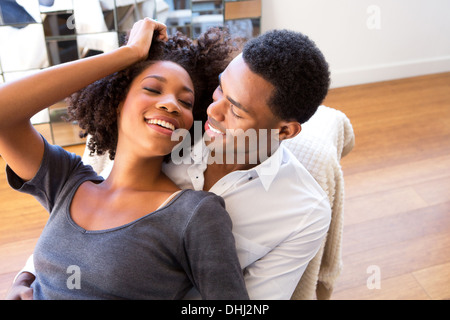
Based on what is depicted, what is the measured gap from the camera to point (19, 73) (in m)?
2.29

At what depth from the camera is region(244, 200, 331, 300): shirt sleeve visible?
126 centimetres

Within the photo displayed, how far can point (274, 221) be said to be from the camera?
1271 millimetres

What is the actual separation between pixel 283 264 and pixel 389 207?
1.12 m

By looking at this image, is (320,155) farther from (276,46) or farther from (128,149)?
(128,149)

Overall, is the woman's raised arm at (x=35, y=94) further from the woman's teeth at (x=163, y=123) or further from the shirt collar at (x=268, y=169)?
the shirt collar at (x=268, y=169)

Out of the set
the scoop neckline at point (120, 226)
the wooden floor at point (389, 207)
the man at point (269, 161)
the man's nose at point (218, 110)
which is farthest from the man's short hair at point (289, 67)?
the wooden floor at point (389, 207)

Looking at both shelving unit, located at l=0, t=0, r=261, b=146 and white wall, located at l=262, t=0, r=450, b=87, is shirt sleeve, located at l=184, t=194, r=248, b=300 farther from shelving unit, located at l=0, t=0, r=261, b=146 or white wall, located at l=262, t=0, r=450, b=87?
white wall, located at l=262, t=0, r=450, b=87

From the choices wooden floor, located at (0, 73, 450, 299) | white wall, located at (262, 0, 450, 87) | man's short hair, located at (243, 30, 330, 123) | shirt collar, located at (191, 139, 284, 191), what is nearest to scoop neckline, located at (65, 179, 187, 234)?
shirt collar, located at (191, 139, 284, 191)

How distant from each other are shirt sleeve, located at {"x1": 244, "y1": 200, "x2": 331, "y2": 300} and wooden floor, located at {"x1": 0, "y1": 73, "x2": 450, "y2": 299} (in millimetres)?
632

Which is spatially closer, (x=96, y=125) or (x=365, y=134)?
(x=96, y=125)

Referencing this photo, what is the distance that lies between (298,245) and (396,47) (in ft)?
7.44

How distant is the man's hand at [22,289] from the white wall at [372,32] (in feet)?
5.98
